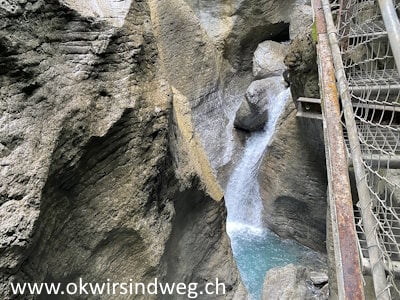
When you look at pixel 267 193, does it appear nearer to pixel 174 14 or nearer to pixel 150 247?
pixel 174 14

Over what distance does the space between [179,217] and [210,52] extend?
6.37m

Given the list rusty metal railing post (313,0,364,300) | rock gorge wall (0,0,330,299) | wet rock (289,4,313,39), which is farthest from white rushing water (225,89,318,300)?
rusty metal railing post (313,0,364,300)

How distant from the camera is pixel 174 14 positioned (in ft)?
27.7

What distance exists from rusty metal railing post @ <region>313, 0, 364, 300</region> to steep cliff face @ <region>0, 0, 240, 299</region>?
137cm

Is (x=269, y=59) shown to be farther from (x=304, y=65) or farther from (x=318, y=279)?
(x=318, y=279)

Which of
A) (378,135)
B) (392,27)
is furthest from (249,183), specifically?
(392,27)

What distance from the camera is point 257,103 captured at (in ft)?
28.9

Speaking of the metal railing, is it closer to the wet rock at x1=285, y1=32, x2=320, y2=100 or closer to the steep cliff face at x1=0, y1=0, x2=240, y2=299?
the steep cliff face at x1=0, y1=0, x2=240, y2=299

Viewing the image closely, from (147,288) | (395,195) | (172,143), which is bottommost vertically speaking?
(147,288)

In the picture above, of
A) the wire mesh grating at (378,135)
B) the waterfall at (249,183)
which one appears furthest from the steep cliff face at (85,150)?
the waterfall at (249,183)

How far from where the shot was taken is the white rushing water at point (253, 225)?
7.24 m

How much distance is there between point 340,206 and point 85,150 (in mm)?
1686

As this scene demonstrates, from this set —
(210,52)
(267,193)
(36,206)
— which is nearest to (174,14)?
(210,52)

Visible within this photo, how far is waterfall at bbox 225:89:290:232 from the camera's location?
8414mm
